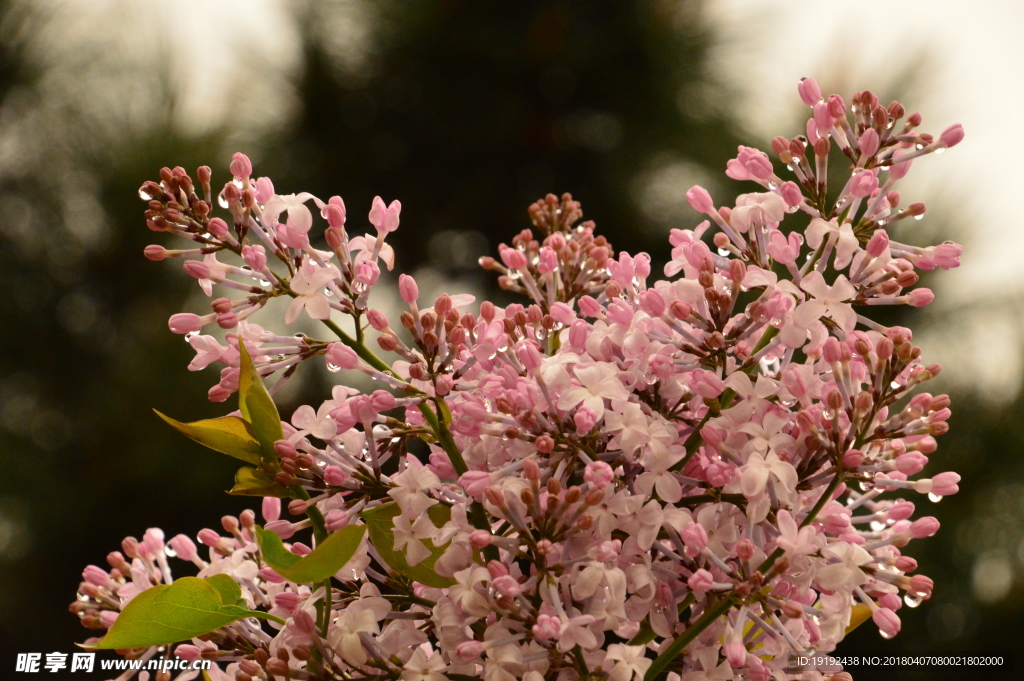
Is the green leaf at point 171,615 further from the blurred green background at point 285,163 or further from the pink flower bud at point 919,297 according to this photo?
the blurred green background at point 285,163

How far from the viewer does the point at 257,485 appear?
295 millimetres

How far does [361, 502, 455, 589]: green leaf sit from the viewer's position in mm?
290

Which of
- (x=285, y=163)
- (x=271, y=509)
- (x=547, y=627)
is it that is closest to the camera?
(x=547, y=627)

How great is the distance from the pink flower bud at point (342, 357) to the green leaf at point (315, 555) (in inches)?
2.1

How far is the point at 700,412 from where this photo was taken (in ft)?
1.04

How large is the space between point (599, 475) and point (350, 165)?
1417 millimetres

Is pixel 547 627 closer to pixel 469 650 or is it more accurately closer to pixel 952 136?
pixel 469 650

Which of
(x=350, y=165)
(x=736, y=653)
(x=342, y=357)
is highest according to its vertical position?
(x=350, y=165)

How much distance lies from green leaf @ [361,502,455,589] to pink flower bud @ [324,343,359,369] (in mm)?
49

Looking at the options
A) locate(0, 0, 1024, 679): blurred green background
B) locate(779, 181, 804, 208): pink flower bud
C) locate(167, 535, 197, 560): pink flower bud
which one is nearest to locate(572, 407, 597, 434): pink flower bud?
locate(779, 181, 804, 208): pink flower bud

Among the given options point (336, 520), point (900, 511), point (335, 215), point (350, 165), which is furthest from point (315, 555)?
point (350, 165)

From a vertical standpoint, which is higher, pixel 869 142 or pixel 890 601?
pixel 869 142

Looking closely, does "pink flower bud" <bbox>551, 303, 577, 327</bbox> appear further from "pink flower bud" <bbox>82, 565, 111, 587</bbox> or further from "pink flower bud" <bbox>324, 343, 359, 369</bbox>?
"pink flower bud" <bbox>82, 565, 111, 587</bbox>

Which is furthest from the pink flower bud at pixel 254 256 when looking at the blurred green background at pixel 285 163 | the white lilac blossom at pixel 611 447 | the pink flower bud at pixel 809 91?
the blurred green background at pixel 285 163
